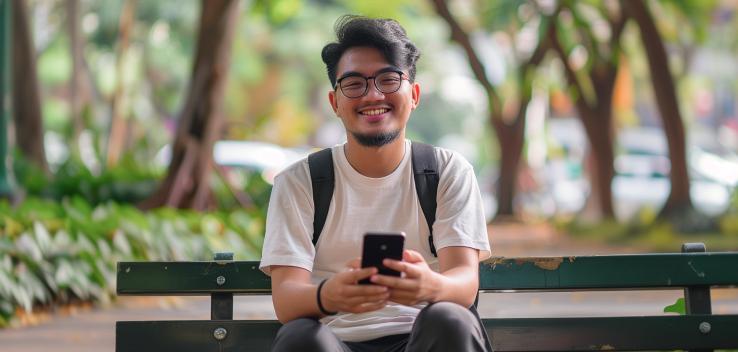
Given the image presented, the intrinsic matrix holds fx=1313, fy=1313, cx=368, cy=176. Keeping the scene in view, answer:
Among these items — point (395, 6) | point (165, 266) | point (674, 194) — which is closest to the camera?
point (165, 266)

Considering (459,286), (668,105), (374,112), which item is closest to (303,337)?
(459,286)

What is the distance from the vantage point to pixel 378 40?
3898mm

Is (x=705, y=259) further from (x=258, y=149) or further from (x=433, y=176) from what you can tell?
(x=258, y=149)

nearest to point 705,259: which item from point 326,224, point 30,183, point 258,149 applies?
point 326,224

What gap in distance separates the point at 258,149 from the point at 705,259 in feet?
99.8

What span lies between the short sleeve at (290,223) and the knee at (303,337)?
0.68ft

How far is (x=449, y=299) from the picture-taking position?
12.1ft

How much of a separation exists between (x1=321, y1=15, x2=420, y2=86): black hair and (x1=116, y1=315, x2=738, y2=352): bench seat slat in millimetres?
Answer: 888

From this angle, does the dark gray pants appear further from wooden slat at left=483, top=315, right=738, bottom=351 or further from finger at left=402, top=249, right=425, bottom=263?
wooden slat at left=483, top=315, right=738, bottom=351

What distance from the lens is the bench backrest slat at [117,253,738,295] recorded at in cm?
426

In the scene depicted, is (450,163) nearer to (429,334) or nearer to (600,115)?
(429,334)

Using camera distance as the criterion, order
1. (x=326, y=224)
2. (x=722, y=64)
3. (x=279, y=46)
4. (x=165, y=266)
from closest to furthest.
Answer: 1. (x=326, y=224)
2. (x=165, y=266)
3. (x=279, y=46)
4. (x=722, y=64)

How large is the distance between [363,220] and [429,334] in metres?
0.48

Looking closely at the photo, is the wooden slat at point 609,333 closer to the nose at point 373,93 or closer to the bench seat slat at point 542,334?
the bench seat slat at point 542,334
